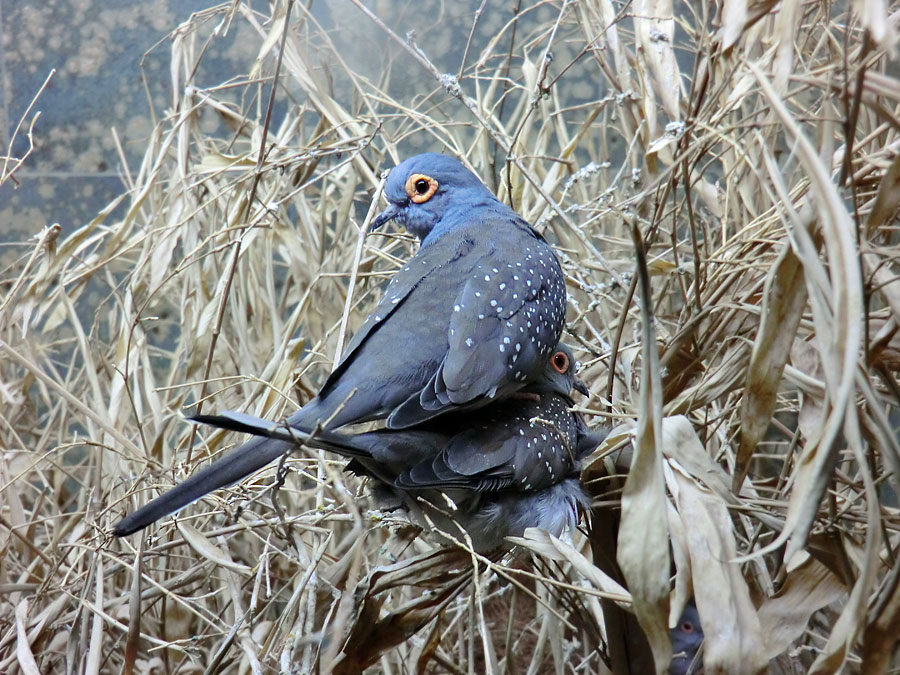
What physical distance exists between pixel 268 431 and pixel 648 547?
36cm

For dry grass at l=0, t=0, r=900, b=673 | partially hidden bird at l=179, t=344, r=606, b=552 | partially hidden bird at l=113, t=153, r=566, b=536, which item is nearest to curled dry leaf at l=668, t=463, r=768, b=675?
Result: dry grass at l=0, t=0, r=900, b=673

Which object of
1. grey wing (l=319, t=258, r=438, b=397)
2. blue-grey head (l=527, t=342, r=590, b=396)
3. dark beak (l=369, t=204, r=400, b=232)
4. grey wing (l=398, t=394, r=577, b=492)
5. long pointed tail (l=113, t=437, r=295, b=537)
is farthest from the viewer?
dark beak (l=369, t=204, r=400, b=232)

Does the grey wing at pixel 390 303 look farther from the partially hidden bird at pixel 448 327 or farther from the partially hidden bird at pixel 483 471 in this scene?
the partially hidden bird at pixel 483 471

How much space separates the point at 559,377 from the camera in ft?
4.13

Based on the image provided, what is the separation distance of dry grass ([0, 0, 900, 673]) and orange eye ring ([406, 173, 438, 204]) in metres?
0.08

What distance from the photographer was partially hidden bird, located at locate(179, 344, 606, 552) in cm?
98

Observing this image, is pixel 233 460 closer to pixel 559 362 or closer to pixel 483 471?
pixel 483 471

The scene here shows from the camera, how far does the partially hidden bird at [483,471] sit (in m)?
0.98

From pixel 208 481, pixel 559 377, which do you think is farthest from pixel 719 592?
pixel 559 377

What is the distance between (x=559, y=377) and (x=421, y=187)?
1.36 feet

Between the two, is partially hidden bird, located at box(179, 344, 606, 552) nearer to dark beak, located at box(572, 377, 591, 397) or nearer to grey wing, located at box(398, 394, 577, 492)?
grey wing, located at box(398, 394, 577, 492)

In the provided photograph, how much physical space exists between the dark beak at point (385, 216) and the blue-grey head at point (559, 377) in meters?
0.37

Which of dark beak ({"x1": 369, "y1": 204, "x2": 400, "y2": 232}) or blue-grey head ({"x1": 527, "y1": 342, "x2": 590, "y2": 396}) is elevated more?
dark beak ({"x1": 369, "y1": 204, "x2": 400, "y2": 232})

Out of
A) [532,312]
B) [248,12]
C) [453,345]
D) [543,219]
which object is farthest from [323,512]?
[248,12]
